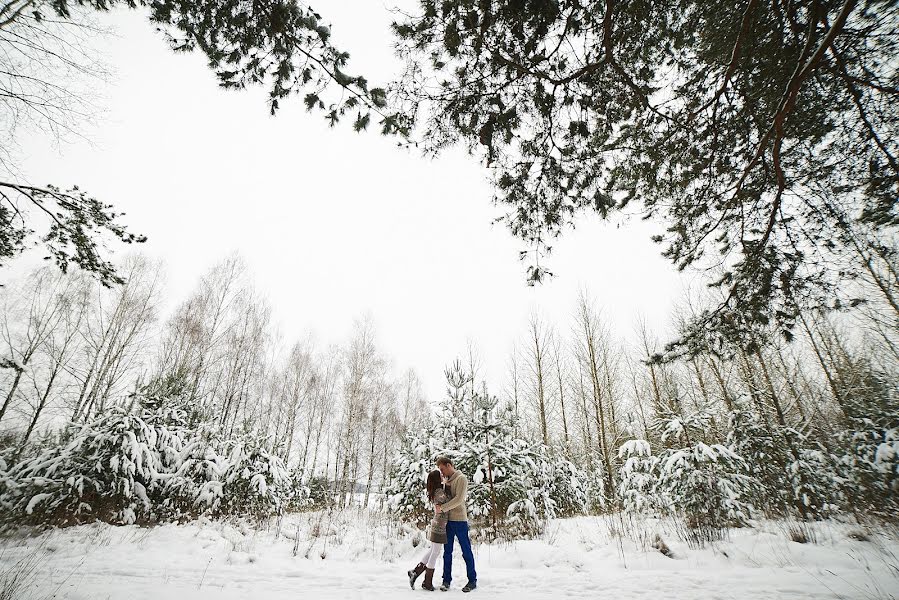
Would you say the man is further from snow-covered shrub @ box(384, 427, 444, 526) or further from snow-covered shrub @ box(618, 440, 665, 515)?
snow-covered shrub @ box(618, 440, 665, 515)

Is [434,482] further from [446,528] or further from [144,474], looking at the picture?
[144,474]

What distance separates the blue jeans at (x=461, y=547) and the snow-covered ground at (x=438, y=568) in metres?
0.21

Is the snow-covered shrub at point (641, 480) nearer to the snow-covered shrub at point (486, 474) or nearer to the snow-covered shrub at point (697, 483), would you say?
the snow-covered shrub at point (697, 483)

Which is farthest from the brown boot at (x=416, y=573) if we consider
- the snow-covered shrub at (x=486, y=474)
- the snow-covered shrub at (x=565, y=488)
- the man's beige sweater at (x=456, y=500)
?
the snow-covered shrub at (x=565, y=488)

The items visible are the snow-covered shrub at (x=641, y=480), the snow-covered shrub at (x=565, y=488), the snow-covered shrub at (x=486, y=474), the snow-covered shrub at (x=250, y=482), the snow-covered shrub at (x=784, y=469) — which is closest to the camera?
the snow-covered shrub at (x=784, y=469)

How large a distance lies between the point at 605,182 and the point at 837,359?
58.7ft

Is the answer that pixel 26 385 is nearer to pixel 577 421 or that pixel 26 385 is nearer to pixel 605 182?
pixel 605 182

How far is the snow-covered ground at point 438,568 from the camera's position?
11.0ft

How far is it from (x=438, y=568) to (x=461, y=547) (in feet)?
5.12

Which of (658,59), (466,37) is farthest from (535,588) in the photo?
(658,59)

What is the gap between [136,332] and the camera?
13.8 metres

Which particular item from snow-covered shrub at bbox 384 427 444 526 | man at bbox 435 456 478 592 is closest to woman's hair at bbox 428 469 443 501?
man at bbox 435 456 478 592

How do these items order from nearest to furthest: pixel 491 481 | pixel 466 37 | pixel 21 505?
pixel 466 37, pixel 21 505, pixel 491 481

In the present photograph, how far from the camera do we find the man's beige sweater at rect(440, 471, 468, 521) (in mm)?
4023
